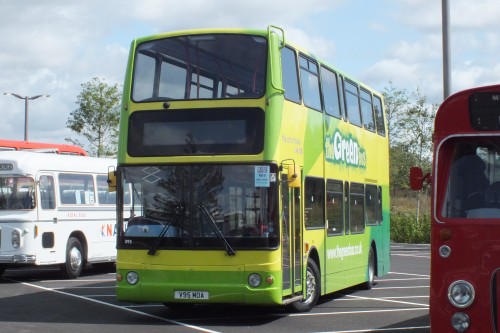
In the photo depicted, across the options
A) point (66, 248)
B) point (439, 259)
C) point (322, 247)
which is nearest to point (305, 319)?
point (322, 247)

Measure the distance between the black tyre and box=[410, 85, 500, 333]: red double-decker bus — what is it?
6347 millimetres

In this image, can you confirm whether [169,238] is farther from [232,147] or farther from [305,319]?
[305,319]

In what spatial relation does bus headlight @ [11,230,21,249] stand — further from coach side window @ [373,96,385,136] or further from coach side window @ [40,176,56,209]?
coach side window @ [373,96,385,136]

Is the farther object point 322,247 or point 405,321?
point 322,247

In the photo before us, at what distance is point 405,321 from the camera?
14125 mm

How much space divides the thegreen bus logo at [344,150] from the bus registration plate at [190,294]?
4223mm

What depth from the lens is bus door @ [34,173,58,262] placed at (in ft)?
68.5

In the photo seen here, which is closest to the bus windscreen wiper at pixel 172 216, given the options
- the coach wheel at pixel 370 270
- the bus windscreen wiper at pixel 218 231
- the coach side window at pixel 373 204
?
the bus windscreen wiper at pixel 218 231

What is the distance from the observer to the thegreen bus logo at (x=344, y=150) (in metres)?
16.8

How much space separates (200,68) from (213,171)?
1.60 m

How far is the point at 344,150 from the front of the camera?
17781 mm

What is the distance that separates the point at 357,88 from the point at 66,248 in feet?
25.4

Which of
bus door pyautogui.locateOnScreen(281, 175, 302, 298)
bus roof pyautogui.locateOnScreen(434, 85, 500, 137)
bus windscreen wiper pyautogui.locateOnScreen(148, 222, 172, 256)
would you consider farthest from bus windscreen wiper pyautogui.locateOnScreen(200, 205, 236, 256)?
bus roof pyautogui.locateOnScreen(434, 85, 500, 137)

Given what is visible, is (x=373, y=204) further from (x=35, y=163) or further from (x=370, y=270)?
(x=35, y=163)
